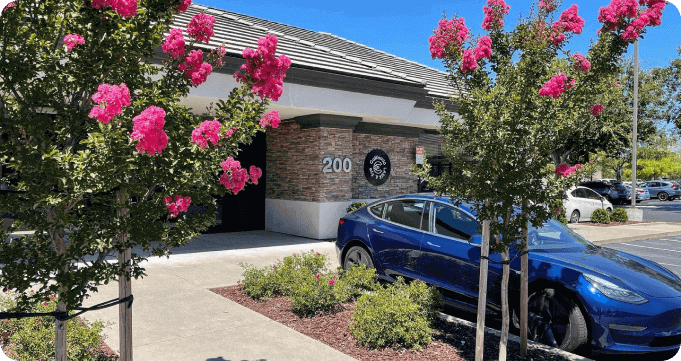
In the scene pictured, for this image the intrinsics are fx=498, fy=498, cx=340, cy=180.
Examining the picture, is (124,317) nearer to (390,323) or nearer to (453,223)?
(390,323)

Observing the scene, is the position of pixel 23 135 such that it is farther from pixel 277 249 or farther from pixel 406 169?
pixel 406 169

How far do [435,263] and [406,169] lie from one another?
409 inches

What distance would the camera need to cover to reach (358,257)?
7797 mm

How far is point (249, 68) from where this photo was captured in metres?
3.61

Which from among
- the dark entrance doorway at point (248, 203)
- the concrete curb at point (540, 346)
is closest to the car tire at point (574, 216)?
the dark entrance doorway at point (248, 203)

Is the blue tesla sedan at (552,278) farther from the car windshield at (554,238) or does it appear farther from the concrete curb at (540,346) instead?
the concrete curb at (540,346)

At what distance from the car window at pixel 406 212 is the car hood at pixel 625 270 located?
1.77 meters

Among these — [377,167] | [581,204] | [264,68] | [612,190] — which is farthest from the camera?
[612,190]

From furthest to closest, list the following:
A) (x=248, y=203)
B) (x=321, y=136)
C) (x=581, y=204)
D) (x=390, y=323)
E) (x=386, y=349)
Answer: (x=581, y=204) → (x=248, y=203) → (x=321, y=136) → (x=390, y=323) → (x=386, y=349)

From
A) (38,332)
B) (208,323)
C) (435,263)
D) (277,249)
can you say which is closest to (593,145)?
(277,249)

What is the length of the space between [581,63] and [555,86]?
0.54 metres

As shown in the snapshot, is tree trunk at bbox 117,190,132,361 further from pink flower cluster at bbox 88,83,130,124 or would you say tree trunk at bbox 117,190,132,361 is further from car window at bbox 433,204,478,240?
car window at bbox 433,204,478,240

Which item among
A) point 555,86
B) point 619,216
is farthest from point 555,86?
point 619,216

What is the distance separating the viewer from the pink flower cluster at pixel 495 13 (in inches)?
192
